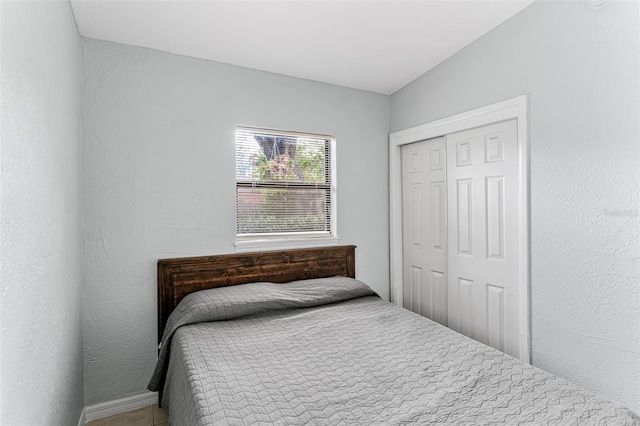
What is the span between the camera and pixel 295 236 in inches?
113

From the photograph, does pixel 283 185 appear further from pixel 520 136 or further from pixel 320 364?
pixel 520 136

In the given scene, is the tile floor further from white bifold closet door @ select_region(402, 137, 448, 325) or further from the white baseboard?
white bifold closet door @ select_region(402, 137, 448, 325)

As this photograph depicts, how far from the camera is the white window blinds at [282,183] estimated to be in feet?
8.84

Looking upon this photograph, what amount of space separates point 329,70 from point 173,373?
233 centimetres

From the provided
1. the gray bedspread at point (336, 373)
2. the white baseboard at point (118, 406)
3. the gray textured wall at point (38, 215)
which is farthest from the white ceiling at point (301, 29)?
the white baseboard at point (118, 406)

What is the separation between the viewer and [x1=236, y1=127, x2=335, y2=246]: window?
8.84ft

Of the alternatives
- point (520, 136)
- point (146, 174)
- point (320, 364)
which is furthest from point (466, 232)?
point (146, 174)

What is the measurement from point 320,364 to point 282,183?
1.57 m

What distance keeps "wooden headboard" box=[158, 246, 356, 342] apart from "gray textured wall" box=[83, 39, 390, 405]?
0.07 metres

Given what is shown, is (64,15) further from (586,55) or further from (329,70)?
(586,55)

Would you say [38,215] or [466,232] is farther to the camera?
[466,232]

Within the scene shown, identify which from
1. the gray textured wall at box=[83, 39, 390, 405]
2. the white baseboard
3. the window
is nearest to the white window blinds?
the window

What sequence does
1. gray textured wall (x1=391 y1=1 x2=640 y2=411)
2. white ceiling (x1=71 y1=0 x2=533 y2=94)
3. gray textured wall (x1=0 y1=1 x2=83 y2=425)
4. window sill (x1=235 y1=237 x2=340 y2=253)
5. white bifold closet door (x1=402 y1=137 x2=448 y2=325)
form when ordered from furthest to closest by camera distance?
white bifold closet door (x1=402 y1=137 x2=448 y2=325) → window sill (x1=235 y1=237 x2=340 y2=253) → white ceiling (x1=71 y1=0 x2=533 y2=94) → gray textured wall (x1=391 y1=1 x2=640 y2=411) → gray textured wall (x1=0 y1=1 x2=83 y2=425)

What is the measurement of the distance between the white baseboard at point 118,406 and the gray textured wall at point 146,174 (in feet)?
0.15
